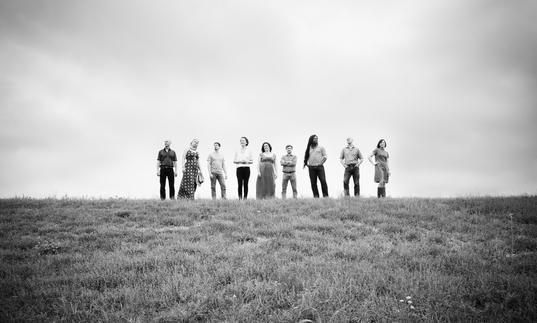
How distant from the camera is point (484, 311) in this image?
3629mm

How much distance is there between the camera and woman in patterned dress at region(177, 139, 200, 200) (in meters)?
12.2

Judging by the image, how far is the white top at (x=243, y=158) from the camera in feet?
40.9

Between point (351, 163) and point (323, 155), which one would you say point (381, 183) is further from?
point (323, 155)

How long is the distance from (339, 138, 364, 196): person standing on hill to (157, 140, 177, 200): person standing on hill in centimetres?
697

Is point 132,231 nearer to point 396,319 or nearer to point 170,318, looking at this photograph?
point 170,318

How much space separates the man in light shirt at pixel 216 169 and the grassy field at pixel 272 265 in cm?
380

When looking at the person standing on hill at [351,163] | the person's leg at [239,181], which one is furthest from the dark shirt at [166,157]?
the person standing on hill at [351,163]

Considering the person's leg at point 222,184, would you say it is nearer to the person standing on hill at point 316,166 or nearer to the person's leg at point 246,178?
the person's leg at point 246,178

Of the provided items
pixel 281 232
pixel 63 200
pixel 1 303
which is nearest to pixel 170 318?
pixel 1 303

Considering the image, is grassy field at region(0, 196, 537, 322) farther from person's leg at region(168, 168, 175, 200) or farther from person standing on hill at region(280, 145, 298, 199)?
person standing on hill at region(280, 145, 298, 199)

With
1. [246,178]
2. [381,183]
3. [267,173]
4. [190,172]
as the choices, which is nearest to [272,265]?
[246,178]

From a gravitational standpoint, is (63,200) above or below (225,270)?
above

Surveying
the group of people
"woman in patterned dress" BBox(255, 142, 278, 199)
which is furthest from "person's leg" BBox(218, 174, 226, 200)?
"woman in patterned dress" BBox(255, 142, 278, 199)

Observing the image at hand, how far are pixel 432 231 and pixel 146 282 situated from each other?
20.4 ft
